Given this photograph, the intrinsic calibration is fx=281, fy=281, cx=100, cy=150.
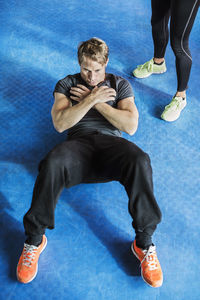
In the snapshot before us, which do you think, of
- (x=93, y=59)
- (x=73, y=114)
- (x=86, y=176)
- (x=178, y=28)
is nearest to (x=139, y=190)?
(x=86, y=176)

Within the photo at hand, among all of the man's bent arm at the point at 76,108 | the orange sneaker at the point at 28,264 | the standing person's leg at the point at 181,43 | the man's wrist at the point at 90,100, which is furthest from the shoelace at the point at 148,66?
the orange sneaker at the point at 28,264

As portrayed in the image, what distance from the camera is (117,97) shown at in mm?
1842

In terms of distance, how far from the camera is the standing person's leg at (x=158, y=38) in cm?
227

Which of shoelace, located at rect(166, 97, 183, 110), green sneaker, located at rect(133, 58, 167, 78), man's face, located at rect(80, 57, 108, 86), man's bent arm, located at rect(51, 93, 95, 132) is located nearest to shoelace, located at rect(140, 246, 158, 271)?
man's bent arm, located at rect(51, 93, 95, 132)

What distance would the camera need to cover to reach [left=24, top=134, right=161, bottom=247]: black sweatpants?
1.42 metres

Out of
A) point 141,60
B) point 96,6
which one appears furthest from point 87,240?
point 96,6

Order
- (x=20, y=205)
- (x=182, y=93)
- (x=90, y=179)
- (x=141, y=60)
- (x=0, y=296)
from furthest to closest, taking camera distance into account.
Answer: (x=141, y=60)
(x=182, y=93)
(x=20, y=205)
(x=90, y=179)
(x=0, y=296)

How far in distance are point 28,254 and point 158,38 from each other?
203cm

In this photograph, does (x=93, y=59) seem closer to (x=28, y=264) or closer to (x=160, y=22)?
(x=160, y=22)

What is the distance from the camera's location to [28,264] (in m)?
1.50

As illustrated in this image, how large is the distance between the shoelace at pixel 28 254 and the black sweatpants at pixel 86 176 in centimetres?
3

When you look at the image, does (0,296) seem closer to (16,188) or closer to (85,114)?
(16,188)

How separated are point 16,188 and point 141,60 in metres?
1.85

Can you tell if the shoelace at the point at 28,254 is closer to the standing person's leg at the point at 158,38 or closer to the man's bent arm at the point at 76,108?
the man's bent arm at the point at 76,108
